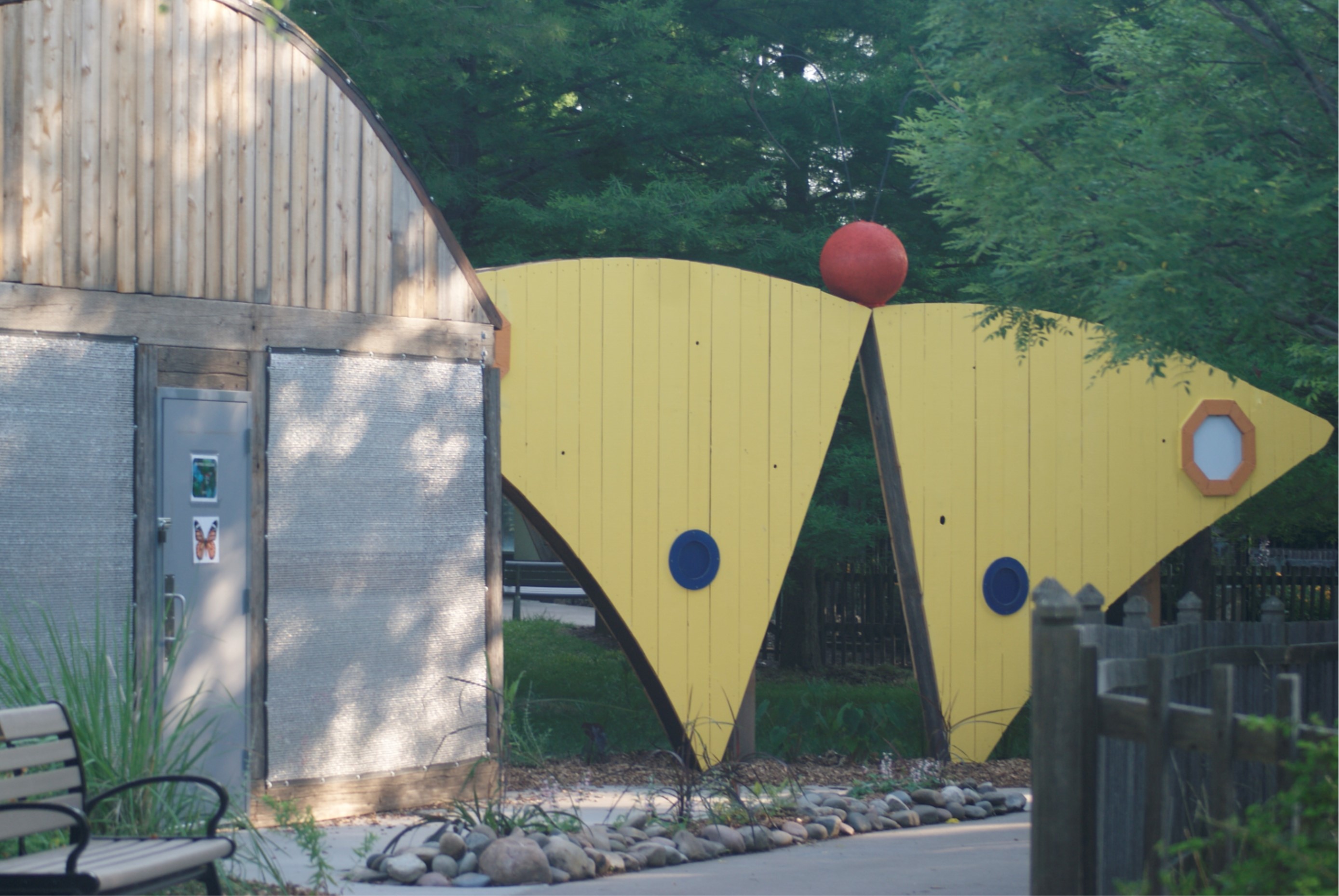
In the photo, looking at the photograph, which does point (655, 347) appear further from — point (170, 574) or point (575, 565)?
point (170, 574)

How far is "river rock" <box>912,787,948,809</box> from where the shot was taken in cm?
744

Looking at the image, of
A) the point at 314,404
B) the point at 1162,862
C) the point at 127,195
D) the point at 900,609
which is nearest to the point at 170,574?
the point at 314,404

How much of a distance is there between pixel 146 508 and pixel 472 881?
8.58 feet

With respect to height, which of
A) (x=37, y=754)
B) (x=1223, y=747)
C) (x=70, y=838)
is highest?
A: (x=1223, y=747)

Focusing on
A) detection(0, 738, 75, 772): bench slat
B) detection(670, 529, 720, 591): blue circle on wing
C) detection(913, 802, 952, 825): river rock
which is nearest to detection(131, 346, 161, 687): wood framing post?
detection(0, 738, 75, 772): bench slat

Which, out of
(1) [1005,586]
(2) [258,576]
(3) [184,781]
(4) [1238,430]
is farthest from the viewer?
(4) [1238,430]

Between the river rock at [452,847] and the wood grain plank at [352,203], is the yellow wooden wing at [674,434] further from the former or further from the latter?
the river rock at [452,847]

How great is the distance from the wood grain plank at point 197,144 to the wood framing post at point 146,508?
50 cm

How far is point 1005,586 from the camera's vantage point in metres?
9.32

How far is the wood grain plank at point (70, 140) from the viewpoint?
6.30m

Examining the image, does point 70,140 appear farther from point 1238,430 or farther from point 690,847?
point 1238,430

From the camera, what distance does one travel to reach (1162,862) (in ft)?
11.5

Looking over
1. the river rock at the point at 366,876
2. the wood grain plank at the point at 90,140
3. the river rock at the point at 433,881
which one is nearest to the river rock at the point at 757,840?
the river rock at the point at 433,881

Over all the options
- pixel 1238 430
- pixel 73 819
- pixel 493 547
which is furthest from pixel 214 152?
pixel 1238 430
